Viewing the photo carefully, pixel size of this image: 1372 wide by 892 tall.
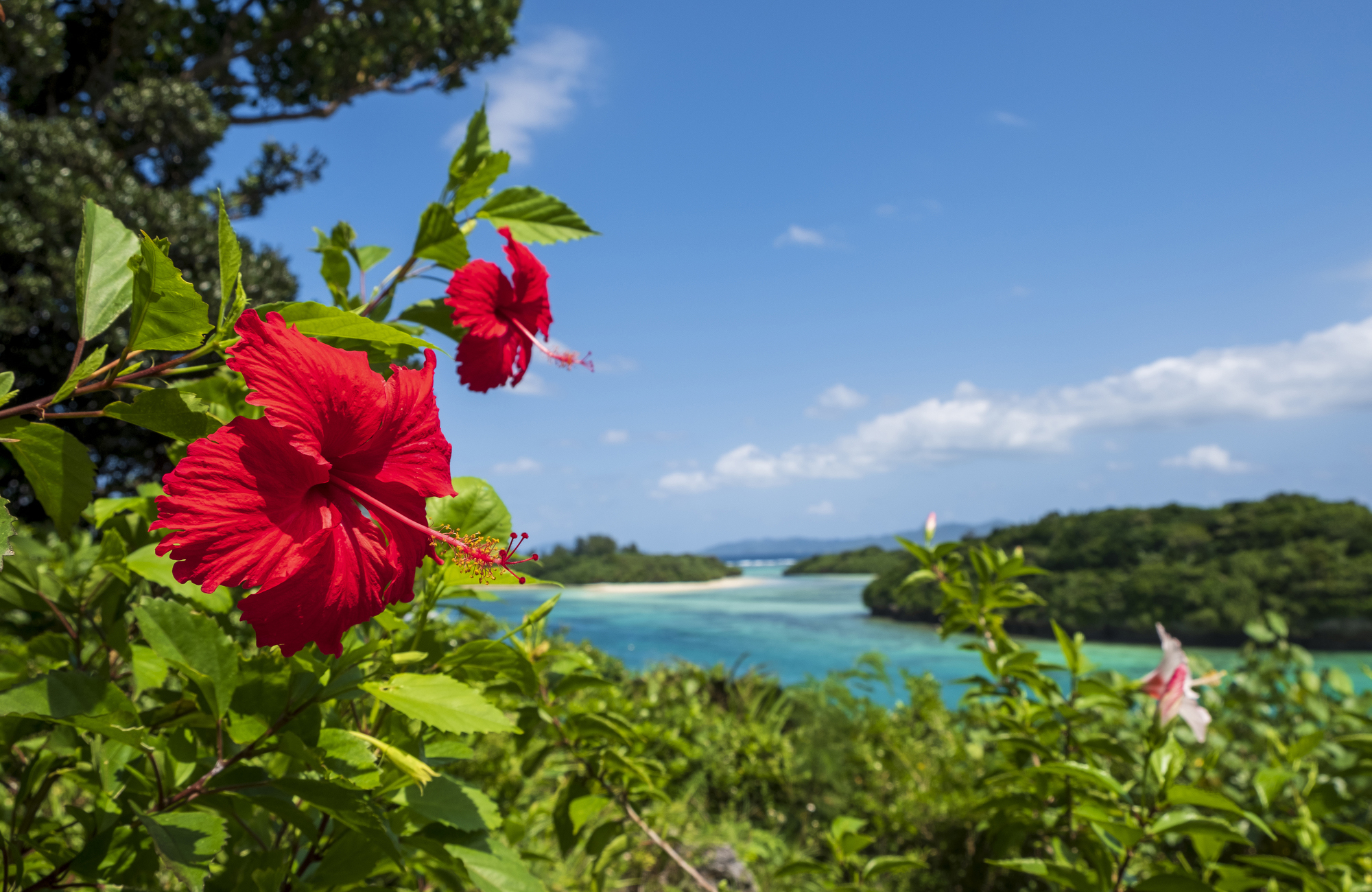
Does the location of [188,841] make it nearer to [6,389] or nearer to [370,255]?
[6,389]

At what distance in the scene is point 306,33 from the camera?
629 centimetres

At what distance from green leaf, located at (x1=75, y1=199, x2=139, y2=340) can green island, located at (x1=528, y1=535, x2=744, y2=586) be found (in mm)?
11098

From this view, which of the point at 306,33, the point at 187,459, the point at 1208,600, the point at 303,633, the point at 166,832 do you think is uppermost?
the point at 306,33

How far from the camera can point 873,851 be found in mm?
2537

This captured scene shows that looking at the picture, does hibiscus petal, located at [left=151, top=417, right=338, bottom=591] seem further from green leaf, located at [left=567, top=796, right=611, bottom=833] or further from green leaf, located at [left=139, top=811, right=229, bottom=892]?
green leaf, located at [left=567, top=796, right=611, bottom=833]

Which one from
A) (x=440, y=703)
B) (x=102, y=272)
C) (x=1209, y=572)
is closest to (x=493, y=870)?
(x=440, y=703)

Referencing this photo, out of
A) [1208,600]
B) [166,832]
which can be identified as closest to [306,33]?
[166,832]

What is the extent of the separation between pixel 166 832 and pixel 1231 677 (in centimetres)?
348

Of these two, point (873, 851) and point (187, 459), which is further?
point (873, 851)

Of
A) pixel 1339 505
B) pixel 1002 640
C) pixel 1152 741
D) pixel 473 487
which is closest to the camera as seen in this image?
pixel 473 487

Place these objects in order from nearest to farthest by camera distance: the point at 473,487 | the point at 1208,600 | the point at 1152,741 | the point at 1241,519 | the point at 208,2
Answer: the point at 473,487, the point at 1152,741, the point at 208,2, the point at 1208,600, the point at 1241,519

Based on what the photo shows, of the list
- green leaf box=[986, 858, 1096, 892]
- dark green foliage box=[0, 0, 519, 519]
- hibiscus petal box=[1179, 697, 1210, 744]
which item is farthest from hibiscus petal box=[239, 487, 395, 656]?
dark green foliage box=[0, 0, 519, 519]

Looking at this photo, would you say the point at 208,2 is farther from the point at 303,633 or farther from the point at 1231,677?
the point at 1231,677

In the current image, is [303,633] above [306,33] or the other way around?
the other way around
